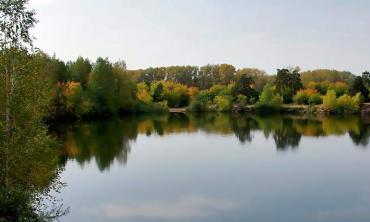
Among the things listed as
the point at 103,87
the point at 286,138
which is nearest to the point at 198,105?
the point at 103,87

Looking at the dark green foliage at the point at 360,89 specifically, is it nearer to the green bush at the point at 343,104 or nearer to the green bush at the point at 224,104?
the green bush at the point at 343,104

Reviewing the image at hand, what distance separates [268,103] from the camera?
6912 cm

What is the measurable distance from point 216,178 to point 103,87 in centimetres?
3761

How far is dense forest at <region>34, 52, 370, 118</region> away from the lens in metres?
48.1

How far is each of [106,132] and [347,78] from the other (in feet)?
286

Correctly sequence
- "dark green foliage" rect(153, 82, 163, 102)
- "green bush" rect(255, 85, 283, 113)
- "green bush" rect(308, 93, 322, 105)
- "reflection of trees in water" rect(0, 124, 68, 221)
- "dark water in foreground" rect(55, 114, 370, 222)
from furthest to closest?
"dark green foliage" rect(153, 82, 163, 102), "green bush" rect(308, 93, 322, 105), "green bush" rect(255, 85, 283, 113), "dark water in foreground" rect(55, 114, 370, 222), "reflection of trees in water" rect(0, 124, 68, 221)

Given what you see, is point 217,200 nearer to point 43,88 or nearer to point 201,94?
point 43,88

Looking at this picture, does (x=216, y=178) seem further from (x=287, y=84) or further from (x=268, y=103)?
(x=287, y=84)

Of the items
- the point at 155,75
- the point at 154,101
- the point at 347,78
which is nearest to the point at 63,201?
the point at 154,101

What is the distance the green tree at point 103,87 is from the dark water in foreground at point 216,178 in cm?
1909

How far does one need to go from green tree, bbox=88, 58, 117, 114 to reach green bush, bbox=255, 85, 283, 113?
80.0 feet

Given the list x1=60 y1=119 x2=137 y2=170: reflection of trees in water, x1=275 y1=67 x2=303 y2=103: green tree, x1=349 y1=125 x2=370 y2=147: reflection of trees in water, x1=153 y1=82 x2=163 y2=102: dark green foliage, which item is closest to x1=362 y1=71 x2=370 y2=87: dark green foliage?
x1=275 y1=67 x2=303 y2=103: green tree

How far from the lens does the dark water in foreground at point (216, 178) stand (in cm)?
1482

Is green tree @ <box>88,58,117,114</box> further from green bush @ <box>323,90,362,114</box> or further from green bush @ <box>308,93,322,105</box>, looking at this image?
green bush @ <box>323,90,362,114</box>
